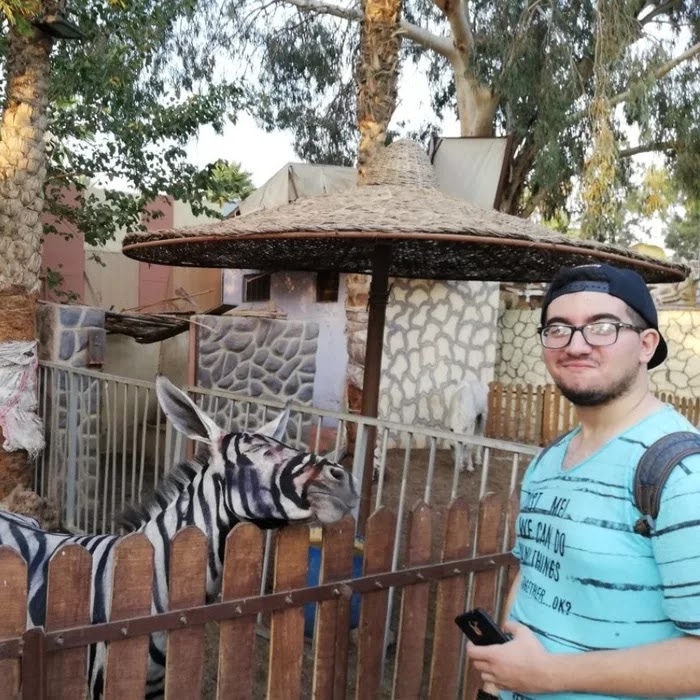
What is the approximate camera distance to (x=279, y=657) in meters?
2.18

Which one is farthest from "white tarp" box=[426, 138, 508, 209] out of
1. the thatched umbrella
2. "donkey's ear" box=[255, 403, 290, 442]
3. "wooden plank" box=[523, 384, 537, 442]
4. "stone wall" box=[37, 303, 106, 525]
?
"donkey's ear" box=[255, 403, 290, 442]

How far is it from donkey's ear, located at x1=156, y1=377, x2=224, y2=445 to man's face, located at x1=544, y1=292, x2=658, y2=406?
1.55 metres

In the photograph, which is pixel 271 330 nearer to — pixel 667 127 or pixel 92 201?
pixel 92 201

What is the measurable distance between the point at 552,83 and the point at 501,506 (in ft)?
35.7

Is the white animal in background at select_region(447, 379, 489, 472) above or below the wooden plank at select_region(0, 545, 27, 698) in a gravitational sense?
below

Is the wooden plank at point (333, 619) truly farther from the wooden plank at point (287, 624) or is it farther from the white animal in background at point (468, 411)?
the white animal in background at point (468, 411)

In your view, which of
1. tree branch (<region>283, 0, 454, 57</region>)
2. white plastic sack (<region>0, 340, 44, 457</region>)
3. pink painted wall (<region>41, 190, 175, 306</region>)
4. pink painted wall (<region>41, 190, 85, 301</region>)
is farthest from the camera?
pink painted wall (<region>41, 190, 85, 301</region>)

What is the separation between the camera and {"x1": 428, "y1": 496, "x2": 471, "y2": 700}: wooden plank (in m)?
2.57

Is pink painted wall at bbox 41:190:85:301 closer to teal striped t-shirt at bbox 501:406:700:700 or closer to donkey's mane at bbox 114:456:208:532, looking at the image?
donkey's mane at bbox 114:456:208:532

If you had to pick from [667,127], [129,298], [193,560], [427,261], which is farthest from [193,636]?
[129,298]

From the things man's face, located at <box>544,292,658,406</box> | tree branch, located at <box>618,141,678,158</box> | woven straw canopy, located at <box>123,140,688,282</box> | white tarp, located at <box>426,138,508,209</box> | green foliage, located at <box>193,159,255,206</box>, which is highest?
tree branch, located at <box>618,141,678,158</box>

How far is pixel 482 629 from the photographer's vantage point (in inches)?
59.6

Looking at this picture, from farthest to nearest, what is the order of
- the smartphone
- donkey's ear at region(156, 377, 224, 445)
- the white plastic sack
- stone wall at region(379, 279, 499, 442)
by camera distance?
stone wall at region(379, 279, 499, 442) < the white plastic sack < donkey's ear at region(156, 377, 224, 445) < the smartphone

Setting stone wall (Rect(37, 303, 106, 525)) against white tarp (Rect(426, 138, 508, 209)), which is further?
white tarp (Rect(426, 138, 508, 209))
